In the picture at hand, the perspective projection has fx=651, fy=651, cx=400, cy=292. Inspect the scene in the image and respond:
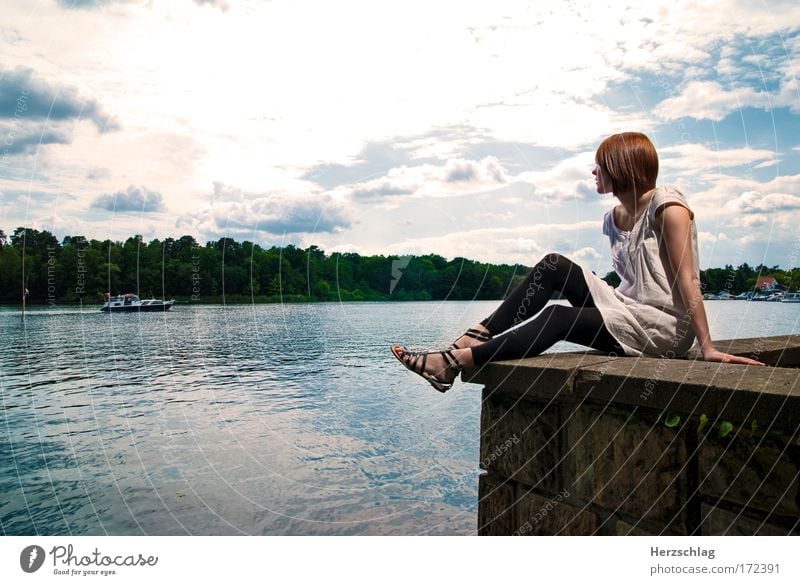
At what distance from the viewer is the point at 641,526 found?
2.51 metres

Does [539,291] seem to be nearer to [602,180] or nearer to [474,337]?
[474,337]

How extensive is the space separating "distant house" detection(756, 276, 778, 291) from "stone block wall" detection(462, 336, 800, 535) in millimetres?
2277

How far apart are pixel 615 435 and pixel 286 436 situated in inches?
363

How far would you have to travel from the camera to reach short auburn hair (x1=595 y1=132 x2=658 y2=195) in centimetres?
334

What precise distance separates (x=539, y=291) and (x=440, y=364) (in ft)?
2.29

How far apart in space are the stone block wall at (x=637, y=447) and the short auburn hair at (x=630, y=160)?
95cm

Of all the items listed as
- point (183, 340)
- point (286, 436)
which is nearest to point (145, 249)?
point (286, 436)

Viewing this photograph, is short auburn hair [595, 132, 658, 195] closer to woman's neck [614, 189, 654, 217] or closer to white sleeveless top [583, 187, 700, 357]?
woman's neck [614, 189, 654, 217]

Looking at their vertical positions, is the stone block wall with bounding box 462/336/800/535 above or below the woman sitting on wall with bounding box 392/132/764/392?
below

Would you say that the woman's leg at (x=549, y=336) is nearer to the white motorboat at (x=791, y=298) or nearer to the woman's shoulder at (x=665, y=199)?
the woman's shoulder at (x=665, y=199)

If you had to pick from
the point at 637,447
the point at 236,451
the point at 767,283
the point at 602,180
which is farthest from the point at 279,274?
the point at 236,451

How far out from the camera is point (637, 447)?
2.47 m

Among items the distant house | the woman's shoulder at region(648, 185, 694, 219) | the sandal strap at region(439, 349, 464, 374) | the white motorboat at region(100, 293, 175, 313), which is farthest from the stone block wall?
the white motorboat at region(100, 293, 175, 313)

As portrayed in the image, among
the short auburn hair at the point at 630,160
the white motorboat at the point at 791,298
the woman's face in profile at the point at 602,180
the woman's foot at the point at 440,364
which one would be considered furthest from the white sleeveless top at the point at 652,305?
the white motorboat at the point at 791,298
